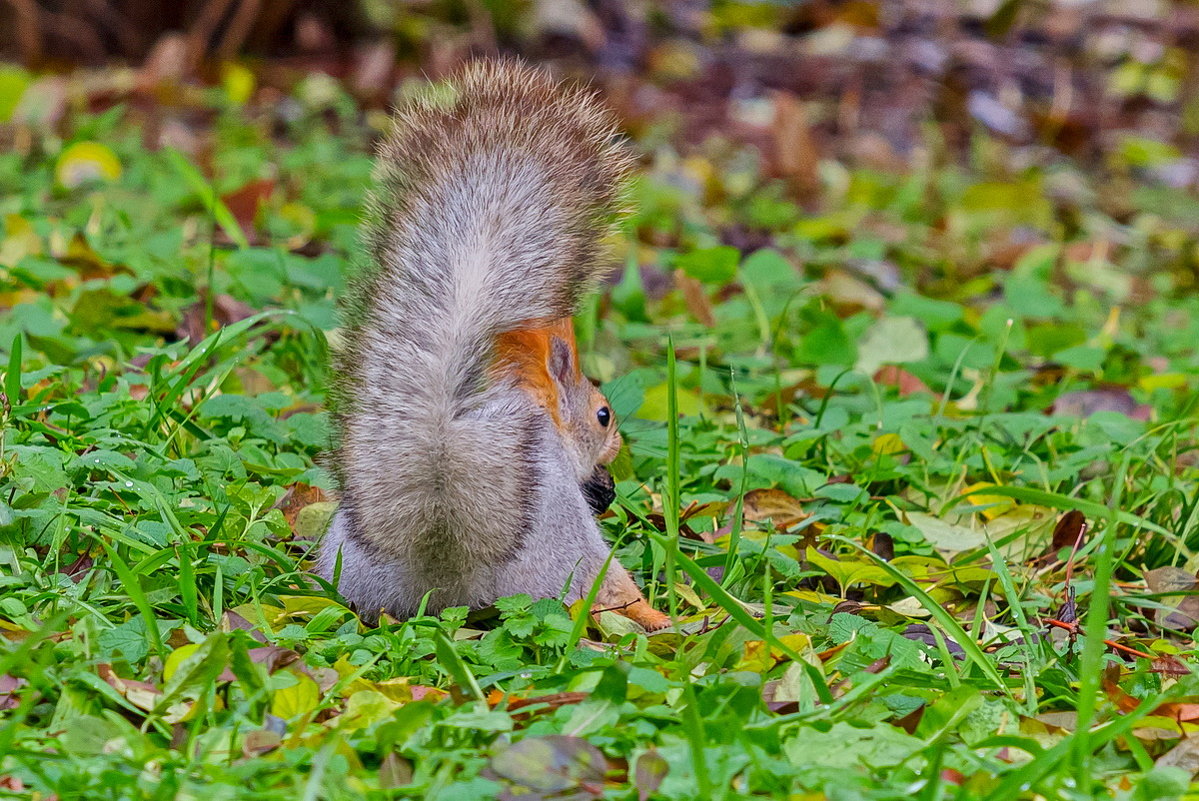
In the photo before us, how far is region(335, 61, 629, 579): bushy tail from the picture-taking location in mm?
2242

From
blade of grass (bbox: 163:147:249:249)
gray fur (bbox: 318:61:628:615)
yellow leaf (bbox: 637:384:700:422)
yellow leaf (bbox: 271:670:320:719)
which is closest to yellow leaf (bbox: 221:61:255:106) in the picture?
blade of grass (bbox: 163:147:249:249)

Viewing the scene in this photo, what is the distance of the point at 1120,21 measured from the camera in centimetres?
872

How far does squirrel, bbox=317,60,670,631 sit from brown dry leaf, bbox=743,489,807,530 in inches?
24.3

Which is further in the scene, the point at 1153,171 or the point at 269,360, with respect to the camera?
the point at 1153,171

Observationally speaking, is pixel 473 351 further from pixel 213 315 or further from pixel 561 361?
pixel 213 315

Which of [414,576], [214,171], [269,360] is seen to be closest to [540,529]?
[414,576]

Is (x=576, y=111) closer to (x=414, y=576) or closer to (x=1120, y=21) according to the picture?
(x=414, y=576)

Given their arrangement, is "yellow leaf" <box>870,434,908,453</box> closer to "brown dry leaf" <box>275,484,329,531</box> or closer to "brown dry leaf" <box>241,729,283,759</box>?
"brown dry leaf" <box>275,484,329,531</box>

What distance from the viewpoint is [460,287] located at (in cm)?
227

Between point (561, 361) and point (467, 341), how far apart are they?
0.31 meters

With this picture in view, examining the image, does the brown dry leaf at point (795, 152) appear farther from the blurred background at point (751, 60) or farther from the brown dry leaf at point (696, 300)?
the brown dry leaf at point (696, 300)

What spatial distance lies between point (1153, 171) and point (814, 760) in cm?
615

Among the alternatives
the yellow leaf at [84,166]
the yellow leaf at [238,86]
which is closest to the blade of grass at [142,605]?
the yellow leaf at [84,166]

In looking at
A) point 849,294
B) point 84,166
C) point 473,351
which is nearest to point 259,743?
point 473,351
